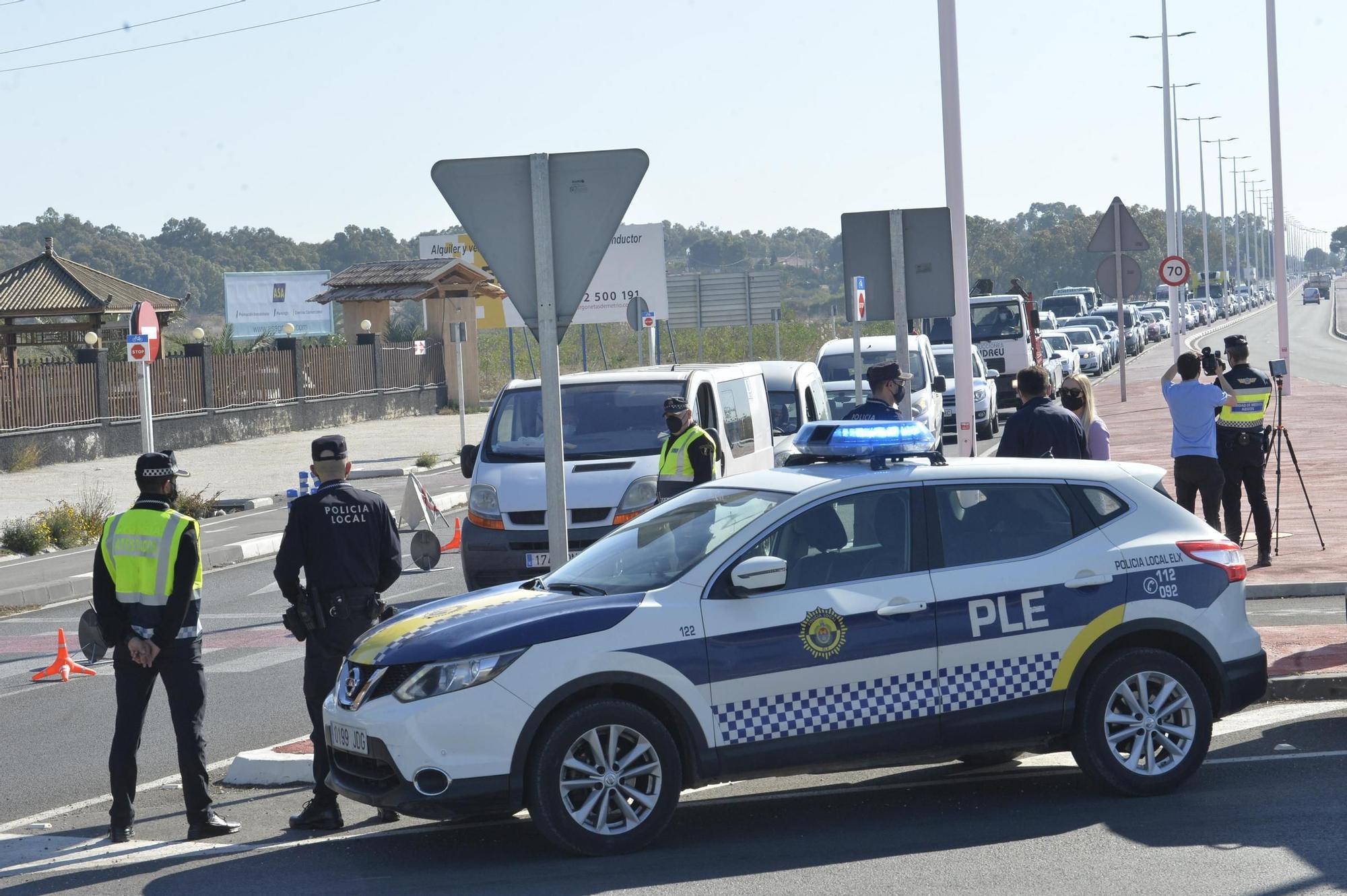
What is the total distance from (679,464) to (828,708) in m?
4.94

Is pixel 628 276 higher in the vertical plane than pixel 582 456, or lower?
higher

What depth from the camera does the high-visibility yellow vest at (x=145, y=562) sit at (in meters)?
7.32

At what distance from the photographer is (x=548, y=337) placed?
7.70 metres

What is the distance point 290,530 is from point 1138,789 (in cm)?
400

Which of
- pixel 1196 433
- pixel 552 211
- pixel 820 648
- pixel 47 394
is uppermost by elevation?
pixel 552 211

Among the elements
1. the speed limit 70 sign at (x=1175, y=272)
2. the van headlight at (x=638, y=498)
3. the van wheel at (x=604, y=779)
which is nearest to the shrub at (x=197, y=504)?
the van headlight at (x=638, y=498)

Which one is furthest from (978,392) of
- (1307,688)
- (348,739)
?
(348,739)

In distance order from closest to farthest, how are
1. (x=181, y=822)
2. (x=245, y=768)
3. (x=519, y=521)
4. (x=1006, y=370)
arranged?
1. (x=181, y=822)
2. (x=245, y=768)
3. (x=519, y=521)
4. (x=1006, y=370)

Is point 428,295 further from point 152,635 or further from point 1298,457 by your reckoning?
point 152,635

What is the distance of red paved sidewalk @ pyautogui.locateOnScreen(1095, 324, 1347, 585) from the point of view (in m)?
13.5

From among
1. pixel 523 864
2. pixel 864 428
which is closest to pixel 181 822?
pixel 523 864

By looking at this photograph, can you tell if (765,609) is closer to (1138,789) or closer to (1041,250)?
(1138,789)

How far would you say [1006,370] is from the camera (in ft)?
113

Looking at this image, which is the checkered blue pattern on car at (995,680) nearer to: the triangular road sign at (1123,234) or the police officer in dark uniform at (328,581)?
the police officer in dark uniform at (328,581)
